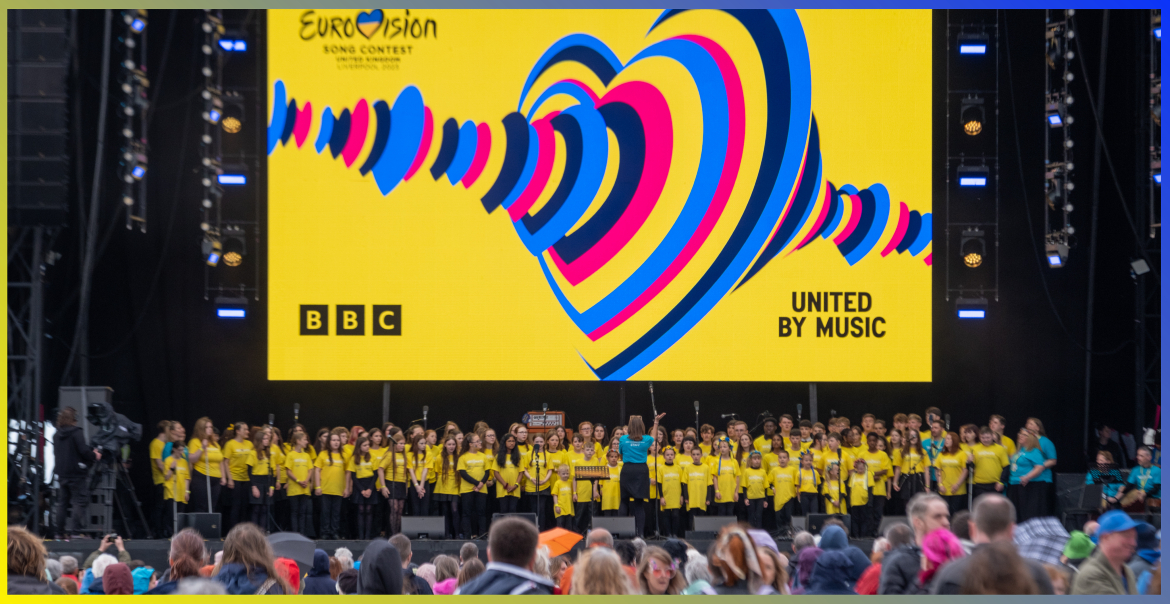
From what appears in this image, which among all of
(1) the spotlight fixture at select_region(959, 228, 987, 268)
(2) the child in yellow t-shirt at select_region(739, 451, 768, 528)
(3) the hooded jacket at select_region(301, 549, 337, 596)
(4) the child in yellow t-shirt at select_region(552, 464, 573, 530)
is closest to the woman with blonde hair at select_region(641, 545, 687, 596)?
(3) the hooded jacket at select_region(301, 549, 337, 596)

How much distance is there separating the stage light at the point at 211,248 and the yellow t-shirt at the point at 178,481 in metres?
2.08

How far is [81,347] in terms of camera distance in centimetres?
1367

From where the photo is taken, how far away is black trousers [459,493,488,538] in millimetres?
12859

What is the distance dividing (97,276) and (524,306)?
4.73m

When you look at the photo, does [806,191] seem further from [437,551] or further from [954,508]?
[437,551]

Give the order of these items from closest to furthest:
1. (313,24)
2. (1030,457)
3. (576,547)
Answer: (576,547), (1030,457), (313,24)

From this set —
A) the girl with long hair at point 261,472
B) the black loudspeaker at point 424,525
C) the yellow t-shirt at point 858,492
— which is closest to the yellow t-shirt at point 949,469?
the yellow t-shirt at point 858,492

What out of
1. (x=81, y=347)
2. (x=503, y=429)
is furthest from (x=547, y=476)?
(x=81, y=347)

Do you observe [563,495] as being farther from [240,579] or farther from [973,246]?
[240,579]

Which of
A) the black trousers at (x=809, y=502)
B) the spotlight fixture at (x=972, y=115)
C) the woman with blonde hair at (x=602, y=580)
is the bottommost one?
the black trousers at (x=809, y=502)

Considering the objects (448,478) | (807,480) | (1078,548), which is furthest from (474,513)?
(1078,548)

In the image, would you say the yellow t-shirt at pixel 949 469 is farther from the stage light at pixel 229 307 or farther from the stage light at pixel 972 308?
the stage light at pixel 229 307

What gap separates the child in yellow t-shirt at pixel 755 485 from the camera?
42.5 ft

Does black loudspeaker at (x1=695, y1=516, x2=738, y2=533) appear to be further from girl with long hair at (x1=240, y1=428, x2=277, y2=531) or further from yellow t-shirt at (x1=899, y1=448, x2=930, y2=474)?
girl with long hair at (x1=240, y1=428, x2=277, y2=531)
